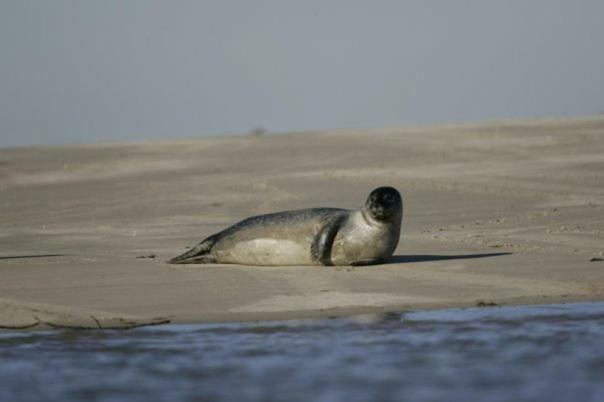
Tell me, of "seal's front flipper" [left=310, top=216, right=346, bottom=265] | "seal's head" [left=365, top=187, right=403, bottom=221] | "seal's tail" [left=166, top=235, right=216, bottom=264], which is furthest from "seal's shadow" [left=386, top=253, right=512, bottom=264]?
"seal's tail" [left=166, top=235, right=216, bottom=264]

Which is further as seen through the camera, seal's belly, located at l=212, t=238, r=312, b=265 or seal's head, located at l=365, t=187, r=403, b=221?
seal's belly, located at l=212, t=238, r=312, b=265

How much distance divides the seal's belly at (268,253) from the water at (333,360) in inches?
98.3

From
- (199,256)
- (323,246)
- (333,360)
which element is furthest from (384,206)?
(333,360)

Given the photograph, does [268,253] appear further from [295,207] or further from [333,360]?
[295,207]

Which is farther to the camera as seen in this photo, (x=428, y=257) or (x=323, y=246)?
(x=428, y=257)

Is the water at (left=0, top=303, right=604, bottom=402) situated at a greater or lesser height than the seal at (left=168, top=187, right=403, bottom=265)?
lesser

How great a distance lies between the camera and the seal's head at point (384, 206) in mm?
10859

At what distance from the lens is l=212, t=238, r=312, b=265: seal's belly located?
11.0 metres

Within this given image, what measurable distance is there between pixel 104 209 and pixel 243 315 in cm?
863

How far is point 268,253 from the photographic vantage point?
1113cm

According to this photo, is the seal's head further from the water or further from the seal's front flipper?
the water

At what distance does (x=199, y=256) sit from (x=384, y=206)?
1.42 metres

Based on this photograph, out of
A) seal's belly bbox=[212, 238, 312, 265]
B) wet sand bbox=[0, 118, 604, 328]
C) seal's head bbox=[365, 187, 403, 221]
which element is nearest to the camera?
wet sand bbox=[0, 118, 604, 328]

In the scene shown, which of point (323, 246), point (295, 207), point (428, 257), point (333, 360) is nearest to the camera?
point (333, 360)
